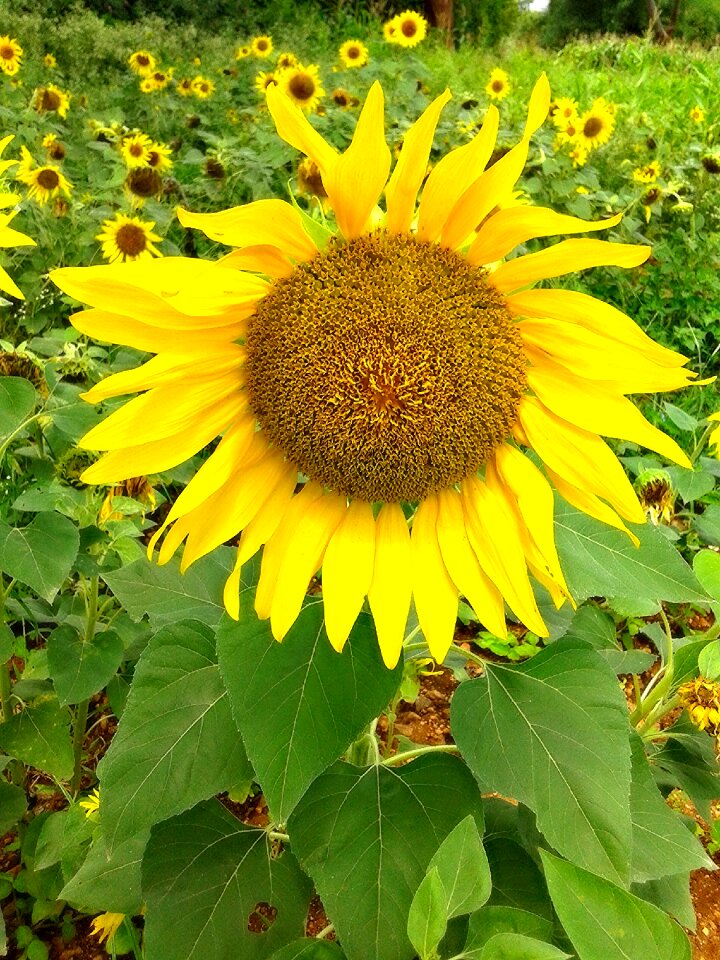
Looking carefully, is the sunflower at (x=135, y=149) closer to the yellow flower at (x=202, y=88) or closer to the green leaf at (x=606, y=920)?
the yellow flower at (x=202, y=88)

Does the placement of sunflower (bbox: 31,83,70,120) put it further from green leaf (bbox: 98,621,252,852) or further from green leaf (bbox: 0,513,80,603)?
green leaf (bbox: 98,621,252,852)

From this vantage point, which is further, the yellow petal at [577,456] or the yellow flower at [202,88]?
the yellow flower at [202,88]

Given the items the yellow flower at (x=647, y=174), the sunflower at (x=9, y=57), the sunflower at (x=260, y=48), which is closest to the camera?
the yellow flower at (x=647, y=174)

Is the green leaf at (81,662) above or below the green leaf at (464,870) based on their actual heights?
below

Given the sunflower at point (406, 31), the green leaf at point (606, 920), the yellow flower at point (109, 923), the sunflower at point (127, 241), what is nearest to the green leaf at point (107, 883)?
the yellow flower at point (109, 923)

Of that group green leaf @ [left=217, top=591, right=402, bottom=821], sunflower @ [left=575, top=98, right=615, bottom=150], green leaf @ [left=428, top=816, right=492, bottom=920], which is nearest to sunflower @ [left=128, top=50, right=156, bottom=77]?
sunflower @ [left=575, top=98, right=615, bottom=150]

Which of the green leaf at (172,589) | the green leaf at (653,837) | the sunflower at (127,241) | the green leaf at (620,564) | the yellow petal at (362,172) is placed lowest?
the sunflower at (127,241)
